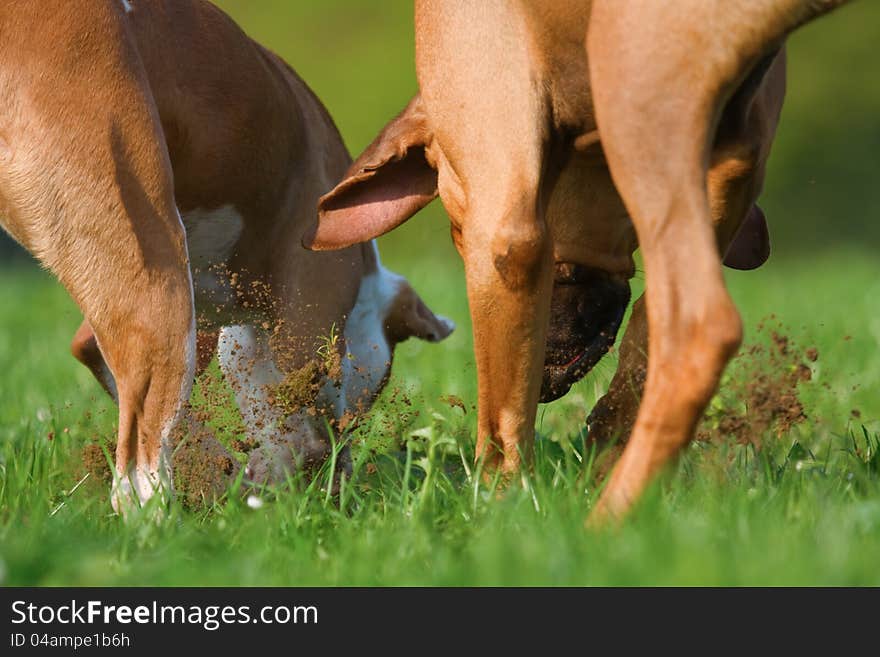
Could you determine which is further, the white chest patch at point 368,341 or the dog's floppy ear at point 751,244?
the white chest patch at point 368,341

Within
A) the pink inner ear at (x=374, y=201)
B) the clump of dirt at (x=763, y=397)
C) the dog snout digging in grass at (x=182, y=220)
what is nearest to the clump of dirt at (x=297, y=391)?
the dog snout digging in grass at (x=182, y=220)

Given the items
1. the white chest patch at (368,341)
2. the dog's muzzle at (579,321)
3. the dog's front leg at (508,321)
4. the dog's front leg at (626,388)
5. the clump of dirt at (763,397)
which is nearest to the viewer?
the dog's front leg at (508,321)

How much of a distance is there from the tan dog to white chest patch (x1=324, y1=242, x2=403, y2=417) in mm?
751

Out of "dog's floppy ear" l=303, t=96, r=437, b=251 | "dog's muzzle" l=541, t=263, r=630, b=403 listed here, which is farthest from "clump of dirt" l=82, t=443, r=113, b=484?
"dog's muzzle" l=541, t=263, r=630, b=403

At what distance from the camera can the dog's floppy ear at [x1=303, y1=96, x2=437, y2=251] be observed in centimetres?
428

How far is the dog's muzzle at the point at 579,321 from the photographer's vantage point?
4.38 meters

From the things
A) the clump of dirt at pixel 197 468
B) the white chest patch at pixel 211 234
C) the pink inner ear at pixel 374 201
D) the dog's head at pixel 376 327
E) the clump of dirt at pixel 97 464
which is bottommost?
the dog's head at pixel 376 327

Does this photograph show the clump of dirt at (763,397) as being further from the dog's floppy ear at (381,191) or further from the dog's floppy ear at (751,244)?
the dog's floppy ear at (381,191)

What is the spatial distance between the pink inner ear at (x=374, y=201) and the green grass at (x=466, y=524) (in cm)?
62

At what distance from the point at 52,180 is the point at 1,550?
124 centimetres

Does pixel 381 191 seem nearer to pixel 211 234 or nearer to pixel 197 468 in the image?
pixel 211 234

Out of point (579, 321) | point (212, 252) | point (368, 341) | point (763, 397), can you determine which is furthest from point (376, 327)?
point (763, 397)

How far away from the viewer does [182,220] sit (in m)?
4.50

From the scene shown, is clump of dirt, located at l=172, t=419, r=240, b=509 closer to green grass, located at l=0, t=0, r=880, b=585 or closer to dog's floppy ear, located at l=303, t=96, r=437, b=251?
green grass, located at l=0, t=0, r=880, b=585
